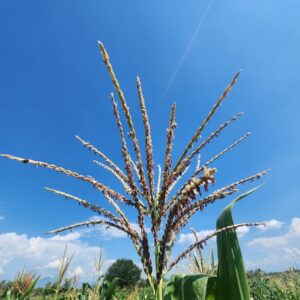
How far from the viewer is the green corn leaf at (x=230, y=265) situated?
1.83 meters

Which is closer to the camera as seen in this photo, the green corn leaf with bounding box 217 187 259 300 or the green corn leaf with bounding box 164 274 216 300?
the green corn leaf with bounding box 217 187 259 300

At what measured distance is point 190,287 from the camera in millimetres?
2164

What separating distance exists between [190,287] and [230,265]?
455 mm

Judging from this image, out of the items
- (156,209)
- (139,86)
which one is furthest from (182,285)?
(139,86)

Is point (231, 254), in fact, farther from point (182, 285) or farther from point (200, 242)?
point (182, 285)

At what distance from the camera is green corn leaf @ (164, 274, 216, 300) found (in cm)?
212

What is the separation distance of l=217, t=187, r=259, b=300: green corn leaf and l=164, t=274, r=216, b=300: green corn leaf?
0.21 metres

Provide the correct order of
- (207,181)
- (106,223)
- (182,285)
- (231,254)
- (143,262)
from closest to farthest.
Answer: (207,181)
(231,254)
(143,262)
(106,223)
(182,285)

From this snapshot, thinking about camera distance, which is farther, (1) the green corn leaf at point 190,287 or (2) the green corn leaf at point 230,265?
(1) the green corn leaf at point 190,287

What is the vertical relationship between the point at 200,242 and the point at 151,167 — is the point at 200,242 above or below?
below

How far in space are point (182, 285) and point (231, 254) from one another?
2.09ft

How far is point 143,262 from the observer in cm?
200

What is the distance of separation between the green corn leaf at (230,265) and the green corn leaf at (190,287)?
0.21 meters

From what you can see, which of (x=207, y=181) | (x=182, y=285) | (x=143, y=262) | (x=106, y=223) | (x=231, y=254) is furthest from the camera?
(x=182, y=285)
